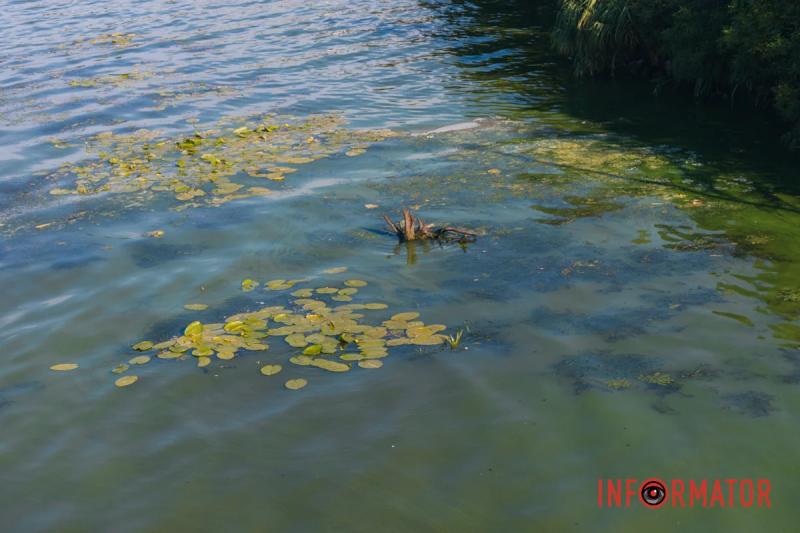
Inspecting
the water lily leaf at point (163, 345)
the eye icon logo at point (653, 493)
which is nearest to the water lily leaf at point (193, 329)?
the water lily leaf at point (163, 345)

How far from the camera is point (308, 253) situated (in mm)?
8359

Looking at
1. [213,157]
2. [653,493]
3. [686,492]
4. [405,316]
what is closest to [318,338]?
[405,316]

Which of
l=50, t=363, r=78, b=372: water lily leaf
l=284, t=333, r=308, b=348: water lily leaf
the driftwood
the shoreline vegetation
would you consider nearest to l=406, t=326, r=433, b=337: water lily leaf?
l=284, t=333, r=308, b=348: water lily leaf

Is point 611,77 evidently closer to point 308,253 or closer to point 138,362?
A: point 308,253

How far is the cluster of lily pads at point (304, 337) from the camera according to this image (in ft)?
20.9

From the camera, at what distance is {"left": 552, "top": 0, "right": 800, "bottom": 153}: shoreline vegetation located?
1032cm

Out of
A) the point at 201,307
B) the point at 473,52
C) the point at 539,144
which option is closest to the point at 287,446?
the point at 201,307

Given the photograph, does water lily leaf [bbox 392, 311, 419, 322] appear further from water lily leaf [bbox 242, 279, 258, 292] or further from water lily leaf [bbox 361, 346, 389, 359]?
water lily leaf [bbox 242, 279, 258, 292]

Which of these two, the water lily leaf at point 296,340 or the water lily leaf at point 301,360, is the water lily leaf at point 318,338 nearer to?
the water lily leaf at point 296,340

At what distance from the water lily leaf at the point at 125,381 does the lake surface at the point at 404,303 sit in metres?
0.06

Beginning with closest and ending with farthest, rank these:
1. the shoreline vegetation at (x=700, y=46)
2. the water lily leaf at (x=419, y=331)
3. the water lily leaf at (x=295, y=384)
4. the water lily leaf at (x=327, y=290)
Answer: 1. the water lily leaf at (x=295, y=384)
2. the water lily leaf at (x=419, y=331)
3. the water lily leaf at (x=327, y=290)
4. the shoreline vegetation at (x=700, y=46)

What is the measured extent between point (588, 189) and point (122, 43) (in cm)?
1356

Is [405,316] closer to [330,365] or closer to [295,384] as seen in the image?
[330,365]

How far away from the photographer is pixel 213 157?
11125 millimetres
